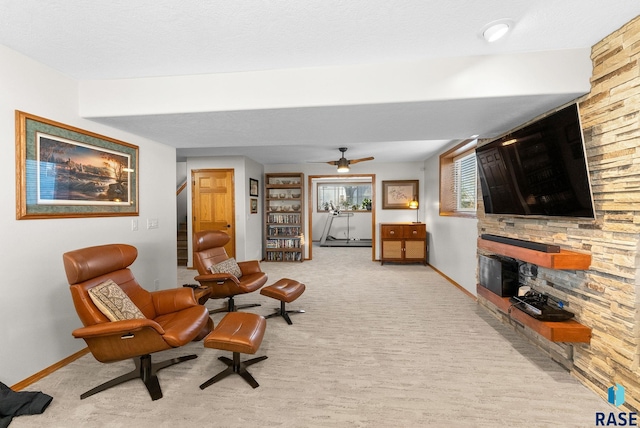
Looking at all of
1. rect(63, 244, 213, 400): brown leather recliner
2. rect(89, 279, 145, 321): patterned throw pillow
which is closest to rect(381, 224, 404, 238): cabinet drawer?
rect(63, 244, 213, 400): brown leather recliner

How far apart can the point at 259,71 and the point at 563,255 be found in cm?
276

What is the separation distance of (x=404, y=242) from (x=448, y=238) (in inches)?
50.1

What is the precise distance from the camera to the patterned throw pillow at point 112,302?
190 centimetres

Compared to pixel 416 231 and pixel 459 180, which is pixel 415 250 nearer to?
pixel 416 231

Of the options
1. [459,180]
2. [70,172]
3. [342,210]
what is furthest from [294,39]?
[342,210]

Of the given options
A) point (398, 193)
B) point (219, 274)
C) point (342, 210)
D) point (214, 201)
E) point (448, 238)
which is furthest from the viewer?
point (342, 210)

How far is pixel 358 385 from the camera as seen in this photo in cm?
203

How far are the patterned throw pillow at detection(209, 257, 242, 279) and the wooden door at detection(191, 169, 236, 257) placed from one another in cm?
215

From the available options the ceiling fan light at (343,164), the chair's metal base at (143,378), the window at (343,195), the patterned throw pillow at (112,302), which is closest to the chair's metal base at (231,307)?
the chair's metal base at (143,378)

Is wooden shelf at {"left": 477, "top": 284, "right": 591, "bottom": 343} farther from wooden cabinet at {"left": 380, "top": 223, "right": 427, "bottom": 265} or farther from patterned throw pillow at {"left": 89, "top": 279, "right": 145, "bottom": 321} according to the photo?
wooden cabinet at {"left": 380, "top": 223, "right": 427, "bottom": 265}

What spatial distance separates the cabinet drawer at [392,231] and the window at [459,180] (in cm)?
106

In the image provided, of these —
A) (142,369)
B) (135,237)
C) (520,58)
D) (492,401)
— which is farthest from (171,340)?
(520,58)

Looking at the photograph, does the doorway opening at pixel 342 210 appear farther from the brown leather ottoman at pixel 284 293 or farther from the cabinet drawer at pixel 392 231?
the brown leather ottoman at pixel 284 293

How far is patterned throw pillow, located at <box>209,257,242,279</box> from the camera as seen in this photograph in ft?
11.1
